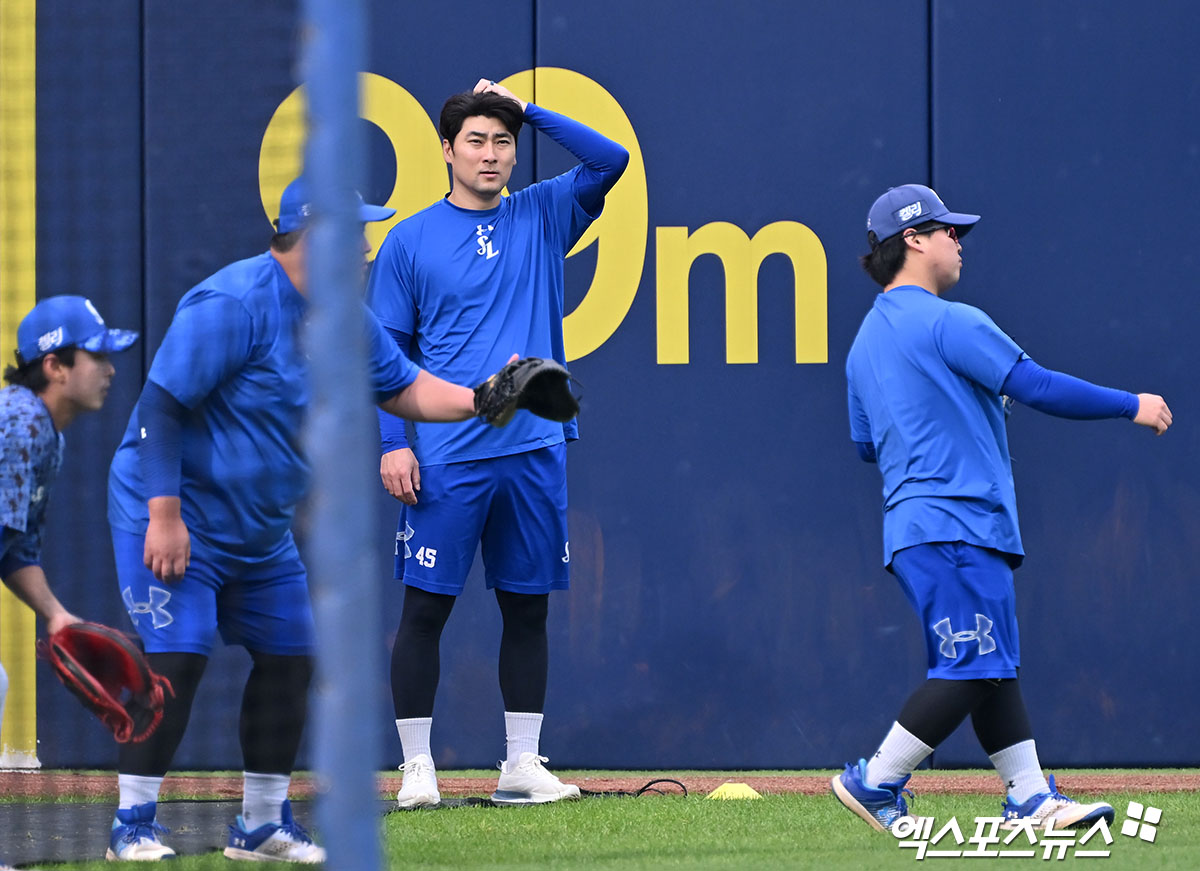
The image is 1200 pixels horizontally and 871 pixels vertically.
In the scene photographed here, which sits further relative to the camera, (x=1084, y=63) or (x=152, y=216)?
(x=1084, y=63)

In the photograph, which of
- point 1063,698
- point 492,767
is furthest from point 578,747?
point 1063,698

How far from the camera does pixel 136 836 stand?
376 cm

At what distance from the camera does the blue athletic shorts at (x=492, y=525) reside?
4.96m

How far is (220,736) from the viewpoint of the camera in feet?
12.5

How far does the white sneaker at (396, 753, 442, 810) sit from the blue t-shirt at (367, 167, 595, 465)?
3.05 feet

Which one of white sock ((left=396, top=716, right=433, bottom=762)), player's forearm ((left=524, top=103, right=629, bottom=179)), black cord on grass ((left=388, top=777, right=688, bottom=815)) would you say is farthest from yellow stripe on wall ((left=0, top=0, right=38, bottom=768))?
player's forearm ((left=524, top=103, right=629, bottom=179))

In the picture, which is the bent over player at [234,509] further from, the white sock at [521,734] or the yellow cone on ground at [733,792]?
the yellow cone on ground at [733,792]

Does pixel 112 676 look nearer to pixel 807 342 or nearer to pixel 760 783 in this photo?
pixel 760 783

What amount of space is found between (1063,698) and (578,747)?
184 cm

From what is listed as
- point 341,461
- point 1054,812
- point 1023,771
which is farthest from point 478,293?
point 341,461

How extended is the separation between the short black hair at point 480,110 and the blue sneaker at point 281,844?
233 centimetres

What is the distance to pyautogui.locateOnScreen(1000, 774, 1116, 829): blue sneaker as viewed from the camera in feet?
13.7

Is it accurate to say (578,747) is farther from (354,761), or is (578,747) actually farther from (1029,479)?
(354,761)

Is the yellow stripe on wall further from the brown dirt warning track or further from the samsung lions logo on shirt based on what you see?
the brown dirt warning track
